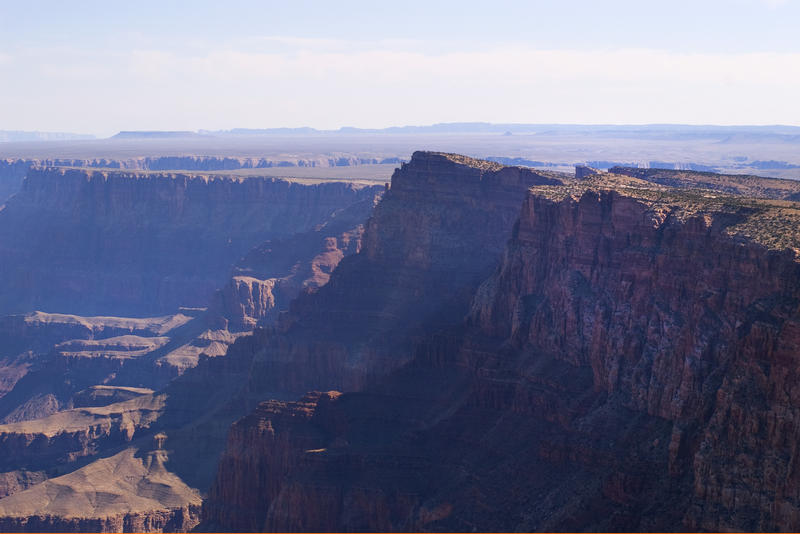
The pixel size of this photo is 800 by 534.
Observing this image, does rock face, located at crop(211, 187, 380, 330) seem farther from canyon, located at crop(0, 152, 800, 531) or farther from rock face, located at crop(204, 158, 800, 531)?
rock face, located at crop(204, 158, 800, 531)

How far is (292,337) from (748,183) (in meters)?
47.1

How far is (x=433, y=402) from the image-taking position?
90.9 meters

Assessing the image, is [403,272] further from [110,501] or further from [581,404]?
[581,404]

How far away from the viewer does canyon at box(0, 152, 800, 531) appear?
63.2 m

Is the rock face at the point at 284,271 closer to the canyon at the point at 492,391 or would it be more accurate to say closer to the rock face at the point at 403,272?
the canyon at the point at 492,391

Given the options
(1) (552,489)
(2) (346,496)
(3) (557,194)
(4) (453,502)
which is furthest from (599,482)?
(3) (557,194)

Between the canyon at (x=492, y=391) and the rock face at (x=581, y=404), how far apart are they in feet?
0.54

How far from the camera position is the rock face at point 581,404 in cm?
5997

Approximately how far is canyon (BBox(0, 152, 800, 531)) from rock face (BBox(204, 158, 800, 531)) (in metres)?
0.16

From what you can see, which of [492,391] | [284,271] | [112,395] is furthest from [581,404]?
[284,271]

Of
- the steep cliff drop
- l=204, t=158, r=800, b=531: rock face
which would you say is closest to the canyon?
l=204, t=158, r=800, b=531: rock face

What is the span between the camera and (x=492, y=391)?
85000 mm

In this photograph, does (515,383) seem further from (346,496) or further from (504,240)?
(504,240)

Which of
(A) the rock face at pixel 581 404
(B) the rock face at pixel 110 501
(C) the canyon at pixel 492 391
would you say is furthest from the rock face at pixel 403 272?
(B) the rock face at pixel 110 501
